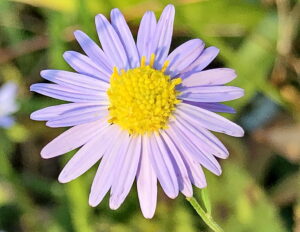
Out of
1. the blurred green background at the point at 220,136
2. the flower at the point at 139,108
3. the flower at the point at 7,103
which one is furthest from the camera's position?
the flower at the point at 7,103

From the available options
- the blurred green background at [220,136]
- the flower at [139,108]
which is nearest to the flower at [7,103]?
the blurred green background at [220,136]

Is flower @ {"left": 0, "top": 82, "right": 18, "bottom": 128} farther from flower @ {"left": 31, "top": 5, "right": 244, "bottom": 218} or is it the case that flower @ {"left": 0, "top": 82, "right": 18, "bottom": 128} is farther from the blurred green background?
flower @ {"left": 31, "top": 5, "right": 244, "bottom": 218}

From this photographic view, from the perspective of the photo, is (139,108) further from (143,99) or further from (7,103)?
(7,103)

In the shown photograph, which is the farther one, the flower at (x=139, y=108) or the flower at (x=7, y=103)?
the flower at (x=7, y=103)

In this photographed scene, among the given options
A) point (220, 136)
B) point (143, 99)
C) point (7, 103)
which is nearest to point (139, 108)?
Result: point (143, 99)

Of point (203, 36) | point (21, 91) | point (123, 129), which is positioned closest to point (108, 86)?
point (123, 129)

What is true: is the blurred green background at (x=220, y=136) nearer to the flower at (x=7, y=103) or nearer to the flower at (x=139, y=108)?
the flower at (x=7, y=103)
